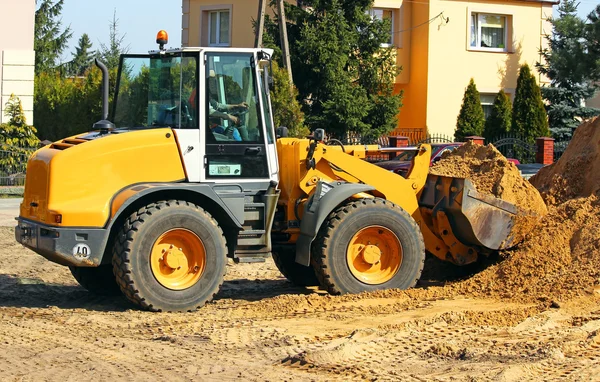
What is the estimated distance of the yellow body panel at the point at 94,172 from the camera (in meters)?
8.59

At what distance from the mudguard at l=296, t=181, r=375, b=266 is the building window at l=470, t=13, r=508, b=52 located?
2641 cm

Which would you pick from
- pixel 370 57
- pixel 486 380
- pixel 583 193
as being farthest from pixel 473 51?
pixel 486 380

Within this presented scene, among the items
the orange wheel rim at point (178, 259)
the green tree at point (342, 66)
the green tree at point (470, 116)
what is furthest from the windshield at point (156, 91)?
the green tree at point (470, 116)

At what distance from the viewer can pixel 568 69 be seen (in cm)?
3072

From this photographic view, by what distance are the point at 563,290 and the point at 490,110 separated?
27184 millimetres

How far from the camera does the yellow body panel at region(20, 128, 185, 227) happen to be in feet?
28.2

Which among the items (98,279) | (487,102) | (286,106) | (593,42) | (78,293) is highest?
(593,42)

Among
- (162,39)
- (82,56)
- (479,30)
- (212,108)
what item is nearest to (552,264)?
(212,108)

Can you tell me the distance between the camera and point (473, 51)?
34.6 m

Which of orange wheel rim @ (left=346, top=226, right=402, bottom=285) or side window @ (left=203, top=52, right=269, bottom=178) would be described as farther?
orange wheel rim @ (left=346, top=226, right=402, bottom=285)

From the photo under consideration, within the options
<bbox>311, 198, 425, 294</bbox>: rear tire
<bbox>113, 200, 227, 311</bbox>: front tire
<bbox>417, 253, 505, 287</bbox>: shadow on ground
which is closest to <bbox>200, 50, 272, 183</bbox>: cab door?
<bbox>113, 200, 227, 311</bbox>: front tire

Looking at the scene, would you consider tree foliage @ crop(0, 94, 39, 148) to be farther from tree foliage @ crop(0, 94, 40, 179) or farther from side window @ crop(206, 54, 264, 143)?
side window @ crop(206, 54, 264, 143)

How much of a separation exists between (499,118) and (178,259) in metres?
25.5

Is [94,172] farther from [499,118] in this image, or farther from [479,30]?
[479,30]
